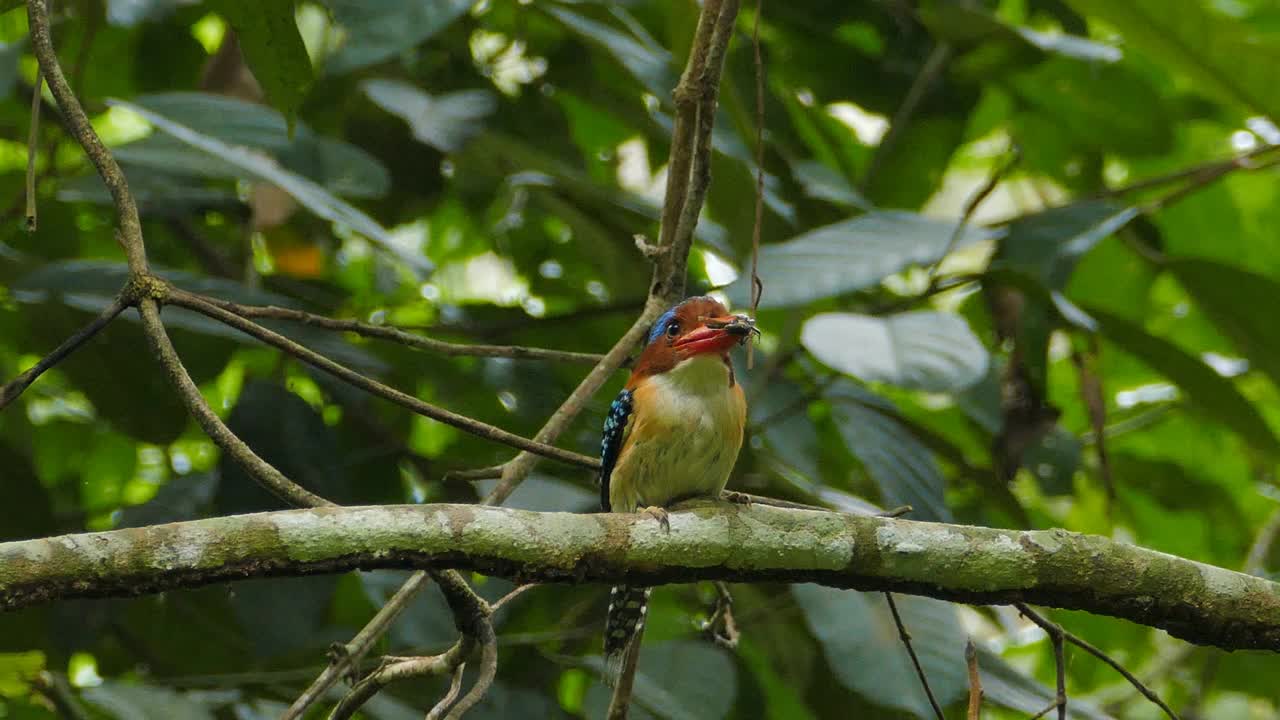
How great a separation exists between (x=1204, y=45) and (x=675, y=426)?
7.55 feet

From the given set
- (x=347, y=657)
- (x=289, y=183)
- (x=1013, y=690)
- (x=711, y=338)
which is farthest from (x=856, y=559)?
(x=289, y=183)

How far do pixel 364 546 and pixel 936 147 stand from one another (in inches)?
156

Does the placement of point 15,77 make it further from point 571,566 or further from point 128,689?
point 571,566

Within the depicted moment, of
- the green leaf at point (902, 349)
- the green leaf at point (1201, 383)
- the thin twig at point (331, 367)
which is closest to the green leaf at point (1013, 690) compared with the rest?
the green leaf at point (902, 349)

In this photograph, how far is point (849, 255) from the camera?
146 inches

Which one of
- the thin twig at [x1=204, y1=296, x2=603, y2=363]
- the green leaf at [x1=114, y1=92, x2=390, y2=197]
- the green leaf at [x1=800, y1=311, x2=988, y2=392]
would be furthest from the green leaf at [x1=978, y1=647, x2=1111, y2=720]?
the green leaf at [x1=114, y1=92, x2=390, y2=197]

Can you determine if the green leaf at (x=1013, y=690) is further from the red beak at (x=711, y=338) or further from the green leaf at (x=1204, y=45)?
the green leaf at (x=1204, y=45)

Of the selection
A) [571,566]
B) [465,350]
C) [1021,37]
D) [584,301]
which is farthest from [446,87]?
[571,566]

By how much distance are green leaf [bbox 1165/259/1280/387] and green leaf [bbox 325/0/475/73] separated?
8.64ft

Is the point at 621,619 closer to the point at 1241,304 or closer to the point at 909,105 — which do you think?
the point at 1241,304

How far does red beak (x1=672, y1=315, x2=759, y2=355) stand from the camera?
3.52 m

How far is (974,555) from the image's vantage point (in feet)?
7.54

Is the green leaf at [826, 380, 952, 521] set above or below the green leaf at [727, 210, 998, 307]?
below

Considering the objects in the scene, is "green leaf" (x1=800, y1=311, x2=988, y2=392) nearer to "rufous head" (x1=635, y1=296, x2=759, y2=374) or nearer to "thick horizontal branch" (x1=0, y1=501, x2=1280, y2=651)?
"rufous head" (x1=635, y1=296, x2=759, y2=374)
